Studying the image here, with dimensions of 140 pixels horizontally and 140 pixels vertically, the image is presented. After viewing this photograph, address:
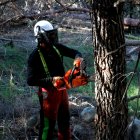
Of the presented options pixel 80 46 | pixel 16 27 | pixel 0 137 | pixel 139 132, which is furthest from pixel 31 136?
pixel 16 27

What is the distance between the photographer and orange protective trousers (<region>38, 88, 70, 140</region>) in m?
5.05

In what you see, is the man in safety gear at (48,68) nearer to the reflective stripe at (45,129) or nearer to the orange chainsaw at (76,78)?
the reflective stripe at (45,129)

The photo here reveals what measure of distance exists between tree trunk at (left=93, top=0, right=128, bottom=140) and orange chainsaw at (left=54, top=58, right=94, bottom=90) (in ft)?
2.49

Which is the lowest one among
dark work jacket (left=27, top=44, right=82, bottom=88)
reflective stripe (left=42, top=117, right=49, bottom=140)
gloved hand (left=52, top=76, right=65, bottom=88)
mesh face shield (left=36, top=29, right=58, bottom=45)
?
reflective stripe (left=42, top=117, right=49, bottom=140)

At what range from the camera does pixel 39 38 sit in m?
4.96

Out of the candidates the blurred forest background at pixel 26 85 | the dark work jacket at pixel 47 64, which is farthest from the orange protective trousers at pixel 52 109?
the blurred forest background at pixel 26 85

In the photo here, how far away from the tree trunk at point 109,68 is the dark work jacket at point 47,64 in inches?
47.4

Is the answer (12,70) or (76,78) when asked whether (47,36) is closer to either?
(76,78)

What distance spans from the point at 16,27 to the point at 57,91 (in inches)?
360

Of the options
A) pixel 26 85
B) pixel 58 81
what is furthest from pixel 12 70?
pixel 58 81

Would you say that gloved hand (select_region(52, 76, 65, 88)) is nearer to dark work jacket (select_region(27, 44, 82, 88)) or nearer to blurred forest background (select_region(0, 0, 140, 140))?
dark work jacket (select_region(27, 44, 82, 88))

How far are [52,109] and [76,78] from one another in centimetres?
74

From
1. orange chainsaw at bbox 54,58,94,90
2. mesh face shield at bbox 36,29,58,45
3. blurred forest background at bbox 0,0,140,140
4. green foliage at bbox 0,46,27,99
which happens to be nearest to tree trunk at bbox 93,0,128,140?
blurred forest background at bbox 0,0,140,140

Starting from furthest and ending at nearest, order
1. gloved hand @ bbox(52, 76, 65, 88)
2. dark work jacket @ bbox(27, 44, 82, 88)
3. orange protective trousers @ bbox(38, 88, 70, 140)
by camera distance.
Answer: orange protective trousers @ bbox(38, 88, 70, 140) → dark work jacket @ bbox(27, 44, 82, 88) → gloved hand @ bbox(52, 76, 65, 88)
